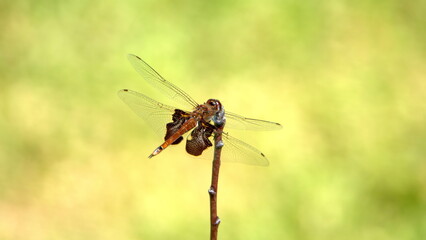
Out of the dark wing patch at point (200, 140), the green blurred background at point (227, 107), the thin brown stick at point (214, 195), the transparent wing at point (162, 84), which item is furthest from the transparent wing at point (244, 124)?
the green blurred background at point (227, 107)

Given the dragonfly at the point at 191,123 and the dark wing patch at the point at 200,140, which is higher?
the dragonfly at the point at 191,123

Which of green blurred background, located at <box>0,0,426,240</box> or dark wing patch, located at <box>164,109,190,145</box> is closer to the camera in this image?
dark wing patch, located at <box>164,109,190,145</box>

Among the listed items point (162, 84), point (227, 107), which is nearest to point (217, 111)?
point (162, 84)

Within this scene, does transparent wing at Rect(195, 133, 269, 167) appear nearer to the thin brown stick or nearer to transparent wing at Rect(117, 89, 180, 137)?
transparent wing at Rect(117, 89, 180, 137)

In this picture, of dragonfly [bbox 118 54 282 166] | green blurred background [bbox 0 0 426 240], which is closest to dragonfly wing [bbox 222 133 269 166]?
dragonfly [bbox 118 54 282 166]

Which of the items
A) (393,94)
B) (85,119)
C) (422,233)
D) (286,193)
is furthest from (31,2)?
(422,233)

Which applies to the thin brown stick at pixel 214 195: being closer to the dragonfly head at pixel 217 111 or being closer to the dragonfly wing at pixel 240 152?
the dragonfly head at pixel 217 111

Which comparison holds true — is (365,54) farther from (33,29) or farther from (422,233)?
(33,29)
